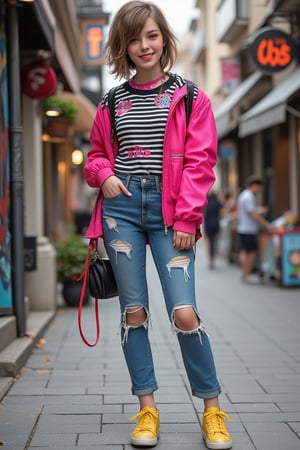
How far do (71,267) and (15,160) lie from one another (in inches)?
146

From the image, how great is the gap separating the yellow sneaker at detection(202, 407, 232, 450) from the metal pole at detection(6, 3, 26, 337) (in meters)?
2.81

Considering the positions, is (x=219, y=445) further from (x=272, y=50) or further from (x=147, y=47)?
(x=272, y=50)

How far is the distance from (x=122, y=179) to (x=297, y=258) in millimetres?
8163

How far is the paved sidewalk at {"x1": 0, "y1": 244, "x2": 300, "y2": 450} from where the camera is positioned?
387 centimetres

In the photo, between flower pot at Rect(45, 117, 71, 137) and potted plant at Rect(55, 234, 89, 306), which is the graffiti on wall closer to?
potted plant at Rect(55, 234, 89, 306)

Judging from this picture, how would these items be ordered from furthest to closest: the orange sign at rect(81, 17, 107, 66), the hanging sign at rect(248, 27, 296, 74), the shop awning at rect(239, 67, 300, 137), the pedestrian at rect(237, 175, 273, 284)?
the orange sign at rect(81, 17, 107, 66) → the pedestrian at rect(237, 175, 273, 284) → the hanging sign at rect(248, 27, 296, 74) → the shop awning at rect(239, 67, 300, 137)

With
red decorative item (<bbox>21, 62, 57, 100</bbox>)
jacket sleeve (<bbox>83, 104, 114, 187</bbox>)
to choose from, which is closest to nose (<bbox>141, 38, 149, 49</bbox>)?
jacket sleeve (<bbox>83, 104, 114, 187</bbox>)

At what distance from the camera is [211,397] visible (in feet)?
12.2

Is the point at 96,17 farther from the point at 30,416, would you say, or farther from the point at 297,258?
the point at 30,416

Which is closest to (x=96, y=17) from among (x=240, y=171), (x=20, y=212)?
(x=240, y=171)

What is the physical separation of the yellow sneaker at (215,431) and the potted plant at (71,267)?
5.71 meters

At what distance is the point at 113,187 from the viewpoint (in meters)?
3.72

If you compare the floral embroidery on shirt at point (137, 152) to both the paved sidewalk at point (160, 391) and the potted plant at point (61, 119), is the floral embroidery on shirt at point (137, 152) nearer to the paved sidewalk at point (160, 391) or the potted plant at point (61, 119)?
the paved sidewalk at point (160, 391)

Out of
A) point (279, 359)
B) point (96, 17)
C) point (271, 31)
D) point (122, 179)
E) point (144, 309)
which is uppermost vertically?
point (96, 17)
